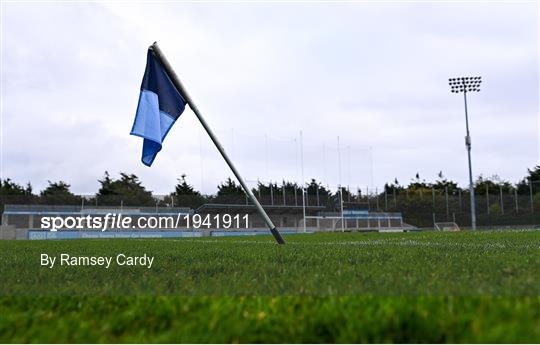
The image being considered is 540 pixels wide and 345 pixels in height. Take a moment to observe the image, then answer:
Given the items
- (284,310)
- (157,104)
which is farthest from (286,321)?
(157,104)

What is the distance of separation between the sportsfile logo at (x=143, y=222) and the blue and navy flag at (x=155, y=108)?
2921 centimetres

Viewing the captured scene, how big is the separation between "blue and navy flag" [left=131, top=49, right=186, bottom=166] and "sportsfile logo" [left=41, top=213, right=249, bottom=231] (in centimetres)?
2921

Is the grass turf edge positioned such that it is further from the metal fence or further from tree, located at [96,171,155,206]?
tree, located at [96,171,155,206]

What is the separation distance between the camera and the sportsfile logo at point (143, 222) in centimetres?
3709

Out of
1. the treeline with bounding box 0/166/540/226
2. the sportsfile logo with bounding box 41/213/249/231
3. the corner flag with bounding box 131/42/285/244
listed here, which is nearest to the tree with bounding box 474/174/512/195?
the treeline with bounding box 0/166/540/226

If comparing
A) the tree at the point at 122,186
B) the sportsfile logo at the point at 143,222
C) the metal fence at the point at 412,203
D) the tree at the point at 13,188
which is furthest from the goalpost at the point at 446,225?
the tree at the point at 13,188

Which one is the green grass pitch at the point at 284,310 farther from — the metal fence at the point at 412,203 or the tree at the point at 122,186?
the tree at the point at 122,186

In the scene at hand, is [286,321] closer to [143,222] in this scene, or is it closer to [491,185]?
[143,222]

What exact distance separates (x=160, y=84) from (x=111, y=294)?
6.71 m

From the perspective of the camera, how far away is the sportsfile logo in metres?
37.1

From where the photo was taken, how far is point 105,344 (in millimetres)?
2609

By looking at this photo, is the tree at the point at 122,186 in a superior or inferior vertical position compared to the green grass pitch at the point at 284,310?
superior

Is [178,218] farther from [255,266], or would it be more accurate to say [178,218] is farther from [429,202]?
[255,266]

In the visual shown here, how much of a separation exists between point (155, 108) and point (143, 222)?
31627mm
